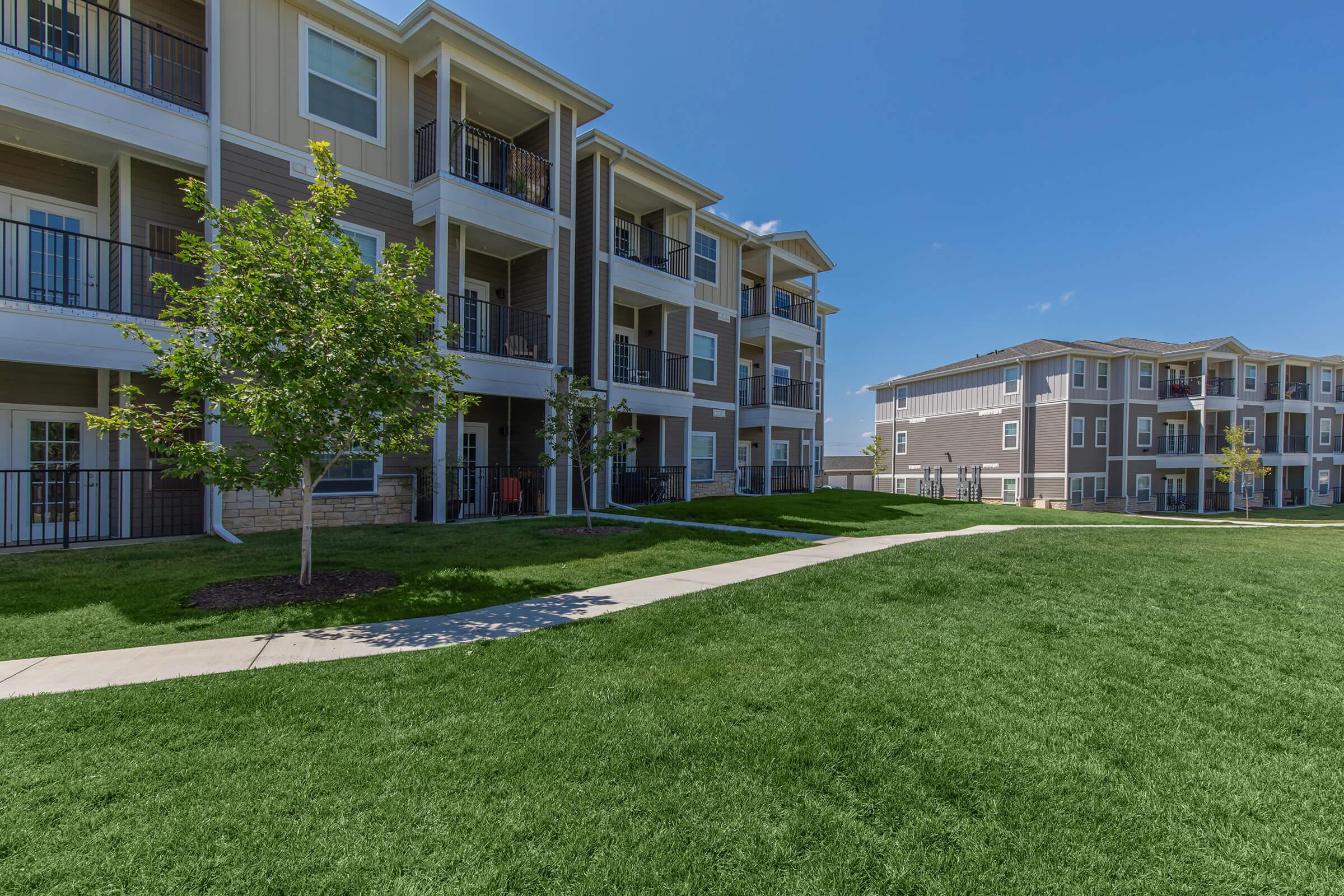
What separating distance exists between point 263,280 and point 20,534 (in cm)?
805

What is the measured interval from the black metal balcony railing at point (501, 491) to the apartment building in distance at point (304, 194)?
0.21ft

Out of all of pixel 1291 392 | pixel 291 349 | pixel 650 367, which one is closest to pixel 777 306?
pixel 650 367

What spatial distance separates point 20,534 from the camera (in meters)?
9.95

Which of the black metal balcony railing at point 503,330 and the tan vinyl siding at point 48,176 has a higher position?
the tan vinyl siding at point 48,176

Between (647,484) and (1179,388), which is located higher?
(1179,388)

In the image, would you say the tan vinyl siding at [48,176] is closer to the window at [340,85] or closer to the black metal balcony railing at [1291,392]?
the window at [340,85]

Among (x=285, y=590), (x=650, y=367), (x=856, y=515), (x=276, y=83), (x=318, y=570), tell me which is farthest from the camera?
(x=650, y=367)

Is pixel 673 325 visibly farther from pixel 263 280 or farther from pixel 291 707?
pixel 291 707

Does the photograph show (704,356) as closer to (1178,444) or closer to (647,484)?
(647,484)

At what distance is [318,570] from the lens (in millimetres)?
7590

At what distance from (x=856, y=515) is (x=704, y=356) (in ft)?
28.0

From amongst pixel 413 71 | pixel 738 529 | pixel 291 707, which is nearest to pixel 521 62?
pixel 413 71

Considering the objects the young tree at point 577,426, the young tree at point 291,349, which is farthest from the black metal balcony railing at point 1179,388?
the young tree at point 291,349

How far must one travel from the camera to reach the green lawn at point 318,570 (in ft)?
17.2
